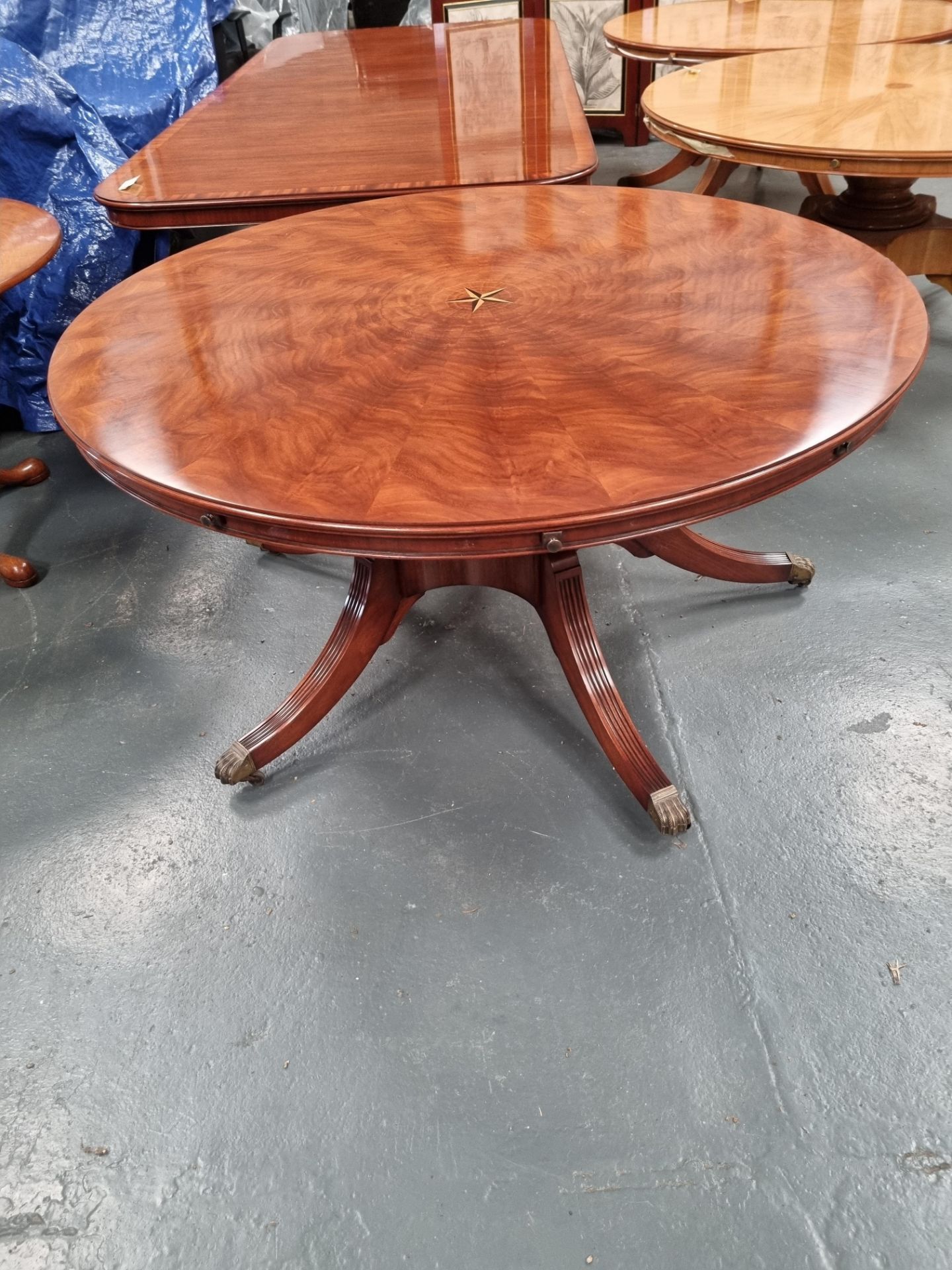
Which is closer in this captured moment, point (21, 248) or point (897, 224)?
point (21, 248)

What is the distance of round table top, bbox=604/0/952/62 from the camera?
2.76 metres

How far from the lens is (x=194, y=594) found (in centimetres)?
188

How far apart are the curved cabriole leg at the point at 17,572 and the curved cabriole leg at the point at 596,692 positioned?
117 centimetres

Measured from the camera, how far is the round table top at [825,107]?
1.75m

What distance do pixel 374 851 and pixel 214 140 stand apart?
1586mm

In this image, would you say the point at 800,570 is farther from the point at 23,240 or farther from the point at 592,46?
the point at 592,46

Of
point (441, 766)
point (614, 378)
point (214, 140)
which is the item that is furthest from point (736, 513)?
point (214, 140)

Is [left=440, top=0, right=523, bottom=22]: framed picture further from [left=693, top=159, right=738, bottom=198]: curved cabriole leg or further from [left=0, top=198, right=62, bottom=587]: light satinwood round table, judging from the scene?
[left=0, top=198, right=62, bottom=587]: light satinwood round table

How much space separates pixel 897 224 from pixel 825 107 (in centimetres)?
37

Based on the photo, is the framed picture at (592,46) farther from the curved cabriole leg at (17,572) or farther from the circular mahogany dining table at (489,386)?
the curved cabriole leg at (17,572)

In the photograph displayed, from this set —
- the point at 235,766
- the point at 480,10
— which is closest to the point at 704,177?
the point at 480,10

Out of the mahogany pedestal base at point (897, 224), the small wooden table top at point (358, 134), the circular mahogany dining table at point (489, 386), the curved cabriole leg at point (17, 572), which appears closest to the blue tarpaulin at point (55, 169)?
the small wooden table top at point (358, 134)

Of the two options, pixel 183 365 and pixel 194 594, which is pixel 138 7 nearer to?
pixel 194 594

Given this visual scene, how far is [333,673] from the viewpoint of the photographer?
4.77 ft
